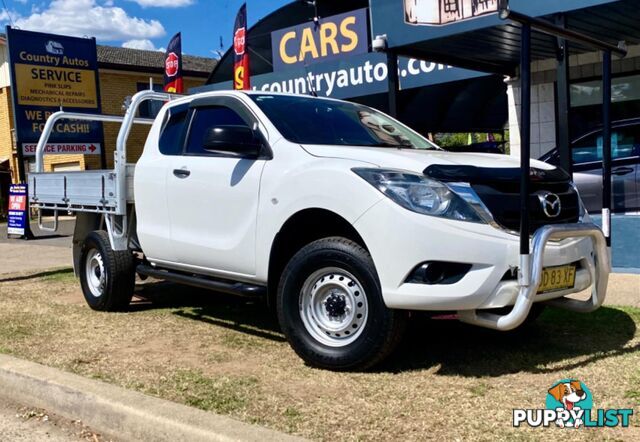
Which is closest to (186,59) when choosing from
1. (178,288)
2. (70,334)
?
(178,288)

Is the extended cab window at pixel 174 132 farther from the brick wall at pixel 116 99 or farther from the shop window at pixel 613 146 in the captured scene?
the brick wall at pixel 116 99

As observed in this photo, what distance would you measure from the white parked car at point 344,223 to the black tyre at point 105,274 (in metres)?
0.47

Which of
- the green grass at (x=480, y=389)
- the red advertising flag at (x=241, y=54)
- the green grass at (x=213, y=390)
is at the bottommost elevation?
the green grass at (x=480, y=389)

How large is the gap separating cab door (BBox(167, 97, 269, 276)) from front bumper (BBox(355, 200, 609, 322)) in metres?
1.24

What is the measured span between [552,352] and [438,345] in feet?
2.60

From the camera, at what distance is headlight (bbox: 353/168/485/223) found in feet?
12.7

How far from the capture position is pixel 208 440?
3.32 m

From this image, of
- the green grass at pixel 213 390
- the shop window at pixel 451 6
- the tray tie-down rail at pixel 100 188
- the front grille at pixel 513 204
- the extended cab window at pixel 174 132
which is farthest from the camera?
the shop window at pixel 451 6

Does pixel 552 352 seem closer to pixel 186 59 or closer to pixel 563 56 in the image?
pixel 563 56

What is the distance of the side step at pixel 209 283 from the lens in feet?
15.6

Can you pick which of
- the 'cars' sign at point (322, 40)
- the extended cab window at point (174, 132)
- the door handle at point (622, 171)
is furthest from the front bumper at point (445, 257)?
the 'cars' sign at point (322, 40)

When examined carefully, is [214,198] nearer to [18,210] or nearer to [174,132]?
[174,132]

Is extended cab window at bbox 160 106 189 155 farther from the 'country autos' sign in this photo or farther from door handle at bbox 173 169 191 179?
the 'country autos' sign

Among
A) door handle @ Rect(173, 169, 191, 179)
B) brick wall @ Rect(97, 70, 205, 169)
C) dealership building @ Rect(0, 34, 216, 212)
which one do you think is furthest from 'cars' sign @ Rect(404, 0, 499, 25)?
brick wall @ Rect(97, 70, 205, 169)
